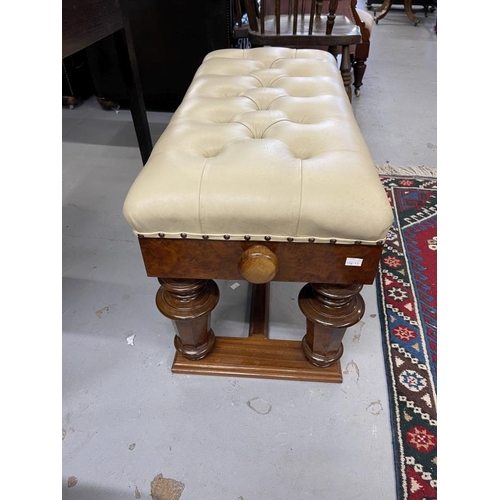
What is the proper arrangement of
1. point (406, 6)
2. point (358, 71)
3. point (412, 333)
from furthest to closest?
point (406, 6), point (358, 71), point (412, 333)

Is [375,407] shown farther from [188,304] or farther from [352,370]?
[188,304]

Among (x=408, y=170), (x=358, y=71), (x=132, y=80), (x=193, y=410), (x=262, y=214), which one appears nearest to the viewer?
(x=262, y=214)

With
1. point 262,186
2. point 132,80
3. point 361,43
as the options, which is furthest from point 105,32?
point 361,43

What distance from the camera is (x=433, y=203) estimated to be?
128cm

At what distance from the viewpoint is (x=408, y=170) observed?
4.74ft

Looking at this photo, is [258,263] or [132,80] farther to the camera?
[132,80]

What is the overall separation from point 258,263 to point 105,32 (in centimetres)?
80

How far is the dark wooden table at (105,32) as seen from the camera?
82cm

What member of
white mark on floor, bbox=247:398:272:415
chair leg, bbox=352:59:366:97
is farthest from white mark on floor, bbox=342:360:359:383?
chair leg, bbox=352:59:366:97

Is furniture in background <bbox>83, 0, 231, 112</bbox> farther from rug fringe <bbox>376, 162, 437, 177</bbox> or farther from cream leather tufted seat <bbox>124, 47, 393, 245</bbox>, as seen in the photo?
cream leather tufted seat <bbox>124, 47, 393, 245</bbox>

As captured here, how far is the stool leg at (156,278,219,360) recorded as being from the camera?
0.68 m

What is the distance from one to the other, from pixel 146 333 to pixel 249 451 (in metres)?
0.36

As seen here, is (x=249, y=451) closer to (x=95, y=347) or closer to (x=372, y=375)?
(x=372, y=375)

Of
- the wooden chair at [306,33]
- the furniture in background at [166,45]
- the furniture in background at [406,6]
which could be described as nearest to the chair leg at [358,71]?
the wooden chair at [306,33]
